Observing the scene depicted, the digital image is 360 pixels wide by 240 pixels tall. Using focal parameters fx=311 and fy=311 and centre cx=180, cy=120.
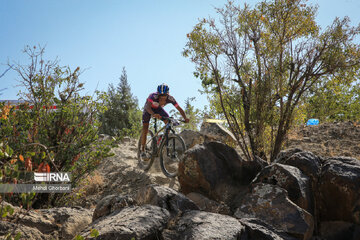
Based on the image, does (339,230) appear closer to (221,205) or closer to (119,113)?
(221,205)

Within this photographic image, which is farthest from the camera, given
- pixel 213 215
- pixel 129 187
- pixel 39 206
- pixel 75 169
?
pixel 129 187

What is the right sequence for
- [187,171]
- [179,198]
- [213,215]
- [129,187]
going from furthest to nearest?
[129,187] → [187,171] → [179,198] → [213,215]

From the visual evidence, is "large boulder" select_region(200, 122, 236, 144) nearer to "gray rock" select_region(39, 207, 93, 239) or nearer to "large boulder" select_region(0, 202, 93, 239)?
"gray rock" select_region(39, 207, 93, 239)

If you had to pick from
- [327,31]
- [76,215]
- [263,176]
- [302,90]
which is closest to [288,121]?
[302,90]

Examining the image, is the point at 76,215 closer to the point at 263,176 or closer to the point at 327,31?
the point at 263,176

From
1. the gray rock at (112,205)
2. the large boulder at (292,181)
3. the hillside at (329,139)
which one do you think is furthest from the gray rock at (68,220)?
the hillside at (329,139)

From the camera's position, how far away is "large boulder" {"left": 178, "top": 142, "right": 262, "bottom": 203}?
6.16 m

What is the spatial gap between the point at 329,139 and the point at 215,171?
24.0 feet

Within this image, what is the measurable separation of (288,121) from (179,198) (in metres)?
5.05

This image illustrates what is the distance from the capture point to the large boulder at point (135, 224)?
3.39 m

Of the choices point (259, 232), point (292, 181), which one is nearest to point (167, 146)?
point (292, 181)

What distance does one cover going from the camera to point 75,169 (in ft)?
19.3

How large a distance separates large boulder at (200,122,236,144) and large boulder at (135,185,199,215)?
6.68m

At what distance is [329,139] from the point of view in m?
11.7
